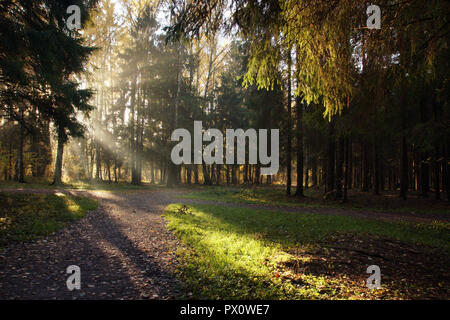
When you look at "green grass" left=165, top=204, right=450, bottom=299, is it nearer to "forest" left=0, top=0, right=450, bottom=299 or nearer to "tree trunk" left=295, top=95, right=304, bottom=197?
"forest" left=0, top=0, right=450, bottom=299

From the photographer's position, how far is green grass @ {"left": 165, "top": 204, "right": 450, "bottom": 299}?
364 centimetres

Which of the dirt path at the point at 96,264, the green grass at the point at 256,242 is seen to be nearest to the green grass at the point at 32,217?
the dirt path at the point at 96,264

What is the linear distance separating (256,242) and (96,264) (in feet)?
12.9

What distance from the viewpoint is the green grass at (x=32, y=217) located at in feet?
20.2

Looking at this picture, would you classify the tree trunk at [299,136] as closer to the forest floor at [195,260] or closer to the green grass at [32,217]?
the forest floor at [195,260]

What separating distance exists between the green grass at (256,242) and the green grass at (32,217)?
3843mm

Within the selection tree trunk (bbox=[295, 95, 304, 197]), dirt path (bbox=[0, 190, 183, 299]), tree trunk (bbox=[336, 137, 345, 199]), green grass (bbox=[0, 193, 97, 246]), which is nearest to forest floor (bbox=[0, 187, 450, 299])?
dirt path (bbox=[0, 190, 183, 299])

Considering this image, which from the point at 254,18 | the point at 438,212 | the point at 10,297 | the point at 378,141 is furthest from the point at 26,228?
the point at 378,141

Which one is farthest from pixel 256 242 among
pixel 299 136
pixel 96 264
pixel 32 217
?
pixel 299 136

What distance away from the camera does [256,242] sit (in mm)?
6156

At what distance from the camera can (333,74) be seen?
421cm

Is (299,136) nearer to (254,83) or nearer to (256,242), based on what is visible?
(254,83)
